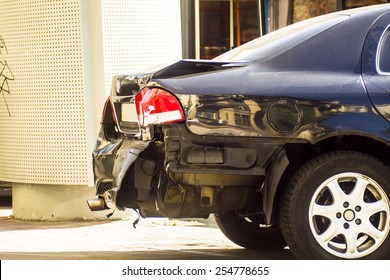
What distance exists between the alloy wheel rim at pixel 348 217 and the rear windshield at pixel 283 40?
93 centimetres

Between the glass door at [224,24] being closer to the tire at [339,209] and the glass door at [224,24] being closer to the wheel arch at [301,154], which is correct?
the wheel arch at [301,154]

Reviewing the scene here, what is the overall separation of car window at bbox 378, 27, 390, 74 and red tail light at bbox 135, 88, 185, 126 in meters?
1.32

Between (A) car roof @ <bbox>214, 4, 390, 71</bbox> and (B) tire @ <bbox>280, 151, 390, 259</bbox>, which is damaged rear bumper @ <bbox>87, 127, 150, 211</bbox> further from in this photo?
(B) tire @ <bbox>280, 151, 390, 259</bbox>

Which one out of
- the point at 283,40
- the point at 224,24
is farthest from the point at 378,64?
the point at 224,24

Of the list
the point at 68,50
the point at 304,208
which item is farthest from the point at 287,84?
the point at 68,50

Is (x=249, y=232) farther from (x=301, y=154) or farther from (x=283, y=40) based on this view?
(x=283, y=40)

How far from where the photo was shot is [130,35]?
38.0 ft

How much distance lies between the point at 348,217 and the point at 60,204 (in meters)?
5.07

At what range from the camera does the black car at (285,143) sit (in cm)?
718

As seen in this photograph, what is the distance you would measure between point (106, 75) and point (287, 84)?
4.47m

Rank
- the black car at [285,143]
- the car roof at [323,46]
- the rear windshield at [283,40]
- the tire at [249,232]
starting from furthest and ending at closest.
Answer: the tire at [249,232] → the rear windshield at [283,40] → the car roof at [323,46] → the black car at [285,143]

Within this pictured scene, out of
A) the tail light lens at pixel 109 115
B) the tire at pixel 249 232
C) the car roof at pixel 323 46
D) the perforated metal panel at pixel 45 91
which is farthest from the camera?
the perforated metal panel at pixel 45 91

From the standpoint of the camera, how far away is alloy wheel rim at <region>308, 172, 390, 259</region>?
23.6 feet

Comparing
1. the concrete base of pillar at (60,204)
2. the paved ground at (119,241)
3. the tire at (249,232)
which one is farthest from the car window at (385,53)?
the concrete base of pillar at (60,204)
